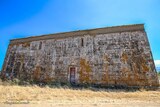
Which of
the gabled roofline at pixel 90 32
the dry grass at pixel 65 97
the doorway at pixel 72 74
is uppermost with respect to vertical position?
the gabled roofline at pixel 90 32

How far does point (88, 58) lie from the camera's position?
1292 cm

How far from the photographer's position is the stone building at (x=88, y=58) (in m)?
11.4

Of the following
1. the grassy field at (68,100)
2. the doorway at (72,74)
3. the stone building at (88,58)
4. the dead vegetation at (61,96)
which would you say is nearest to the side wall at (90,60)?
the stone building at (88,58)

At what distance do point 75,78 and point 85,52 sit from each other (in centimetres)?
277

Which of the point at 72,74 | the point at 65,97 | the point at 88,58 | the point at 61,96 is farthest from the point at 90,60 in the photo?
the point at 65,97

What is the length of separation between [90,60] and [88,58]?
30cm

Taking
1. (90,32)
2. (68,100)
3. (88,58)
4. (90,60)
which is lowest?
(68,100)

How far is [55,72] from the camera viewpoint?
535 inches

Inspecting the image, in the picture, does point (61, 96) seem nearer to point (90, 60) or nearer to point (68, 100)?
point (68, 100)

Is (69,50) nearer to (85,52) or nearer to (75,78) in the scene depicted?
(85,52)

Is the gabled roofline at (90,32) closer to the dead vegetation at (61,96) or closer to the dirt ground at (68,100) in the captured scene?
the dead vegetation at (61,96)

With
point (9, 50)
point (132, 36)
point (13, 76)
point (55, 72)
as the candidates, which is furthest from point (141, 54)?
point (9, 50)

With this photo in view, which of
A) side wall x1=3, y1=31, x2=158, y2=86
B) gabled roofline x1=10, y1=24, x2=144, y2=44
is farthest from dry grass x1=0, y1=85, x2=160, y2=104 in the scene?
gabled roofline x1=10, y1=24, x2=144, y2=44

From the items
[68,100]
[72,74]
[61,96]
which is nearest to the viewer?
[68,100]
